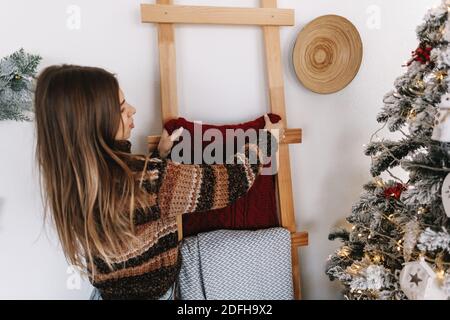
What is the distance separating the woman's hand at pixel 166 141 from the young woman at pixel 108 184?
0.18 m

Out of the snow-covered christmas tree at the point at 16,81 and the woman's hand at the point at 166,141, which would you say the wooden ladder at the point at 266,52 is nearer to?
the woman's hand at the point at 166,141

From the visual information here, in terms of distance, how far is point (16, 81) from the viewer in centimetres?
108

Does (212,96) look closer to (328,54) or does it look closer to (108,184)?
(328,54)

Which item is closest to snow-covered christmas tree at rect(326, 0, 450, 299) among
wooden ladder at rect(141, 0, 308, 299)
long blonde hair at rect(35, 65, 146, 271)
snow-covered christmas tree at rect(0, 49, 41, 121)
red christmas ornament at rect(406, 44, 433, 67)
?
red christmas ornament at rect(406, 44, 433, 67)

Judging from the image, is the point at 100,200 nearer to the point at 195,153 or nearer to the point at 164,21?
the point at 195,153

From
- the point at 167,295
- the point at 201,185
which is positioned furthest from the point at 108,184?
the point at 167,295

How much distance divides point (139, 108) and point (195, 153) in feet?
0.81

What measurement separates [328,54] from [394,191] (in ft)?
1.73

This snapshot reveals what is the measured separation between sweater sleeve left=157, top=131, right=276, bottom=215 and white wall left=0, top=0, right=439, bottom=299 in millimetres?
348

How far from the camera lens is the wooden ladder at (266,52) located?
3.83 ft

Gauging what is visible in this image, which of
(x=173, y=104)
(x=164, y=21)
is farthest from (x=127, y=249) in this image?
(x=164, y=21)

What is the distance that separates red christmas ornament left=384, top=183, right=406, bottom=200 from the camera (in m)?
1.10

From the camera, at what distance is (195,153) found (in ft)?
3.97

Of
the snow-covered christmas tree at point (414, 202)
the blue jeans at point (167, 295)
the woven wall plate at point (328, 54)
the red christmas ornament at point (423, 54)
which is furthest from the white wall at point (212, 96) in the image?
the red christmas ornament at point (423, 54)
